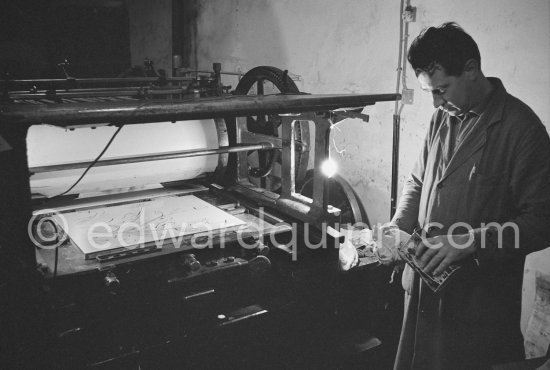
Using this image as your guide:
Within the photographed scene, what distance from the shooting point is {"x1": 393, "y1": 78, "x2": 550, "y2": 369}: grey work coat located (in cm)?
178

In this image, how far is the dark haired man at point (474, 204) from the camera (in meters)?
1.79

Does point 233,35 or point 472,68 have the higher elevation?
point 233,35

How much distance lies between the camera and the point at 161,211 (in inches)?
101

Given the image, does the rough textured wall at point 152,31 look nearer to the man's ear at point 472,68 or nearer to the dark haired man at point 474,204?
the dark haired man at point 474,204

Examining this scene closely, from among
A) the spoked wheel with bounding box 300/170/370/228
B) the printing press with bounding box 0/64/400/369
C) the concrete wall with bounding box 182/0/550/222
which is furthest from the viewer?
the spoked wheel with bounding box 300/170/370/228

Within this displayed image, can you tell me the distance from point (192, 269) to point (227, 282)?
0.20m

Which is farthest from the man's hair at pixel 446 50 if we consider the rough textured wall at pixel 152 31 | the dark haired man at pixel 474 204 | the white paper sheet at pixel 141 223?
the rough textured wall at pixel 152 31

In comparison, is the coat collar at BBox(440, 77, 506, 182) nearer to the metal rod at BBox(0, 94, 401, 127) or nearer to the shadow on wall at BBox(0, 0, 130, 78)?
the metal rod at BBox(0, 94, 401, 127)

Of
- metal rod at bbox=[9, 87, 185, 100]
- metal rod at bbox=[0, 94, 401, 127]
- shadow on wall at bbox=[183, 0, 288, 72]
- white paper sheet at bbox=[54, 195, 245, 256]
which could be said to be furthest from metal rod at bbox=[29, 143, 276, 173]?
shadow on wall at bbox=[183, 0, 288, 72]

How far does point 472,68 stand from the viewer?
6.16 ft

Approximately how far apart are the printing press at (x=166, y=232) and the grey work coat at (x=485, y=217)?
0.41 m

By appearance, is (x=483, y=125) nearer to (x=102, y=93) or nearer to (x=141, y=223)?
(x=141, y=223)

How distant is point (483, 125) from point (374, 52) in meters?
2.17

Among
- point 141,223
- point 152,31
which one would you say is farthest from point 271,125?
point 152,31
